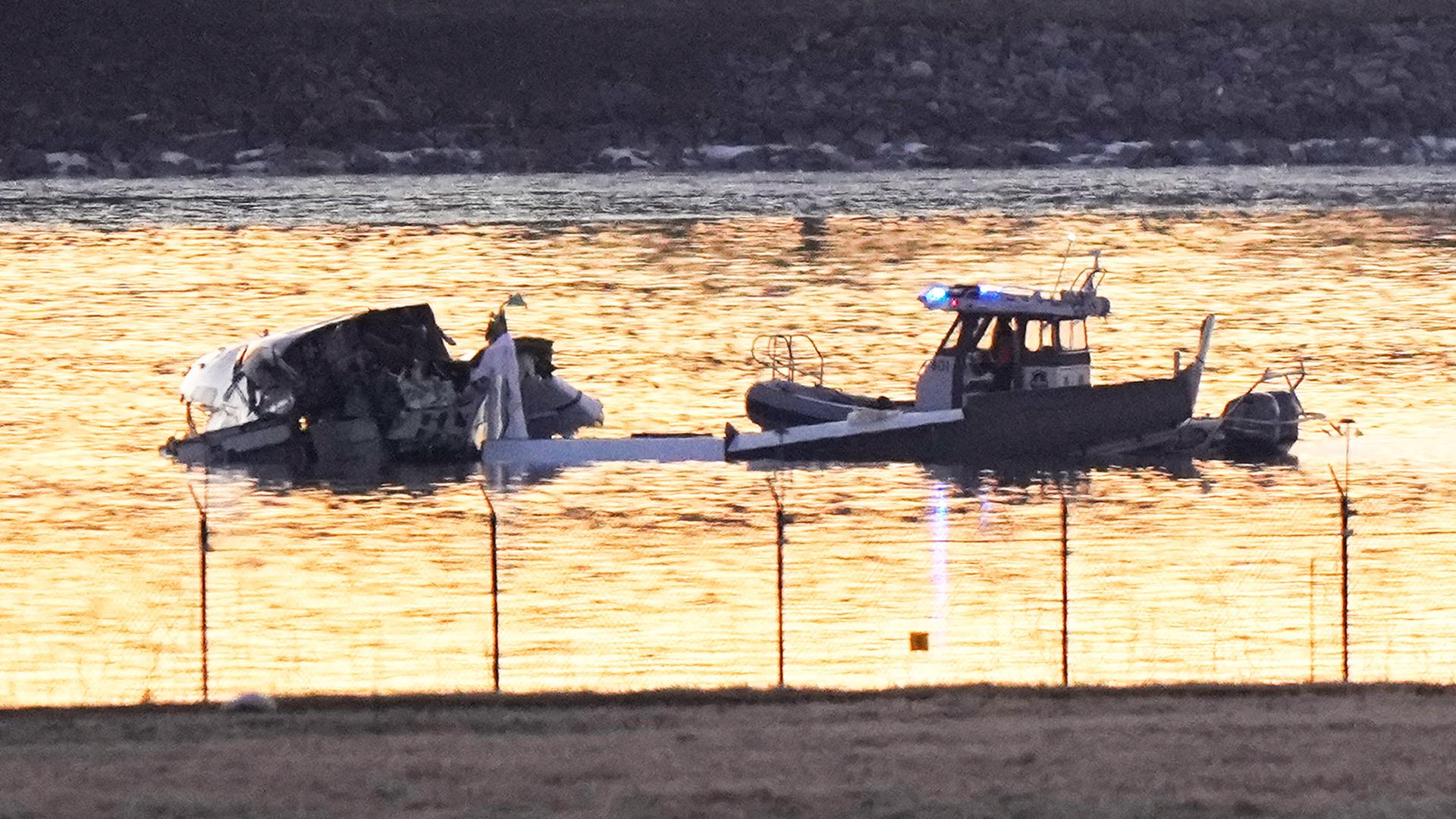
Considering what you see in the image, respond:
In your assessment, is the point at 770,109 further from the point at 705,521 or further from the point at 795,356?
the point at 705,521

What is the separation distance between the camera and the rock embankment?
153250 mm

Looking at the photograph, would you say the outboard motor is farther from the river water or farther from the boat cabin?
the boat cabin

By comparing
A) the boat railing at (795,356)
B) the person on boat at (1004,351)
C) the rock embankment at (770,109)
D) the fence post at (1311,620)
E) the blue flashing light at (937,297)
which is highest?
the rock embankment at (770,109)

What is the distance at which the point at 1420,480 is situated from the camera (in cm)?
4138

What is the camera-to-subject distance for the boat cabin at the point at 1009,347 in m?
43.2

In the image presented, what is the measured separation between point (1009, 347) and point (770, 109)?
118841 millimetres

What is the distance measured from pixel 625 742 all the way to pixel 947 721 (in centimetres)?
254

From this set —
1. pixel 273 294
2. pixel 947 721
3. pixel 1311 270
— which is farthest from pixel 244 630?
pixel 1311 270

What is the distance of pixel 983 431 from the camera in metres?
42.3

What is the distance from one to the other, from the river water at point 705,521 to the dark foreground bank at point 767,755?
2.14 metres

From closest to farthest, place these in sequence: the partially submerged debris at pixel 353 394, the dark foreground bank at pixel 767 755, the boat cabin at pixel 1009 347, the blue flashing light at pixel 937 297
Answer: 1. the dark foreground bank at pixel 767 755
2. the blue flashing light at pixel 937 297
3. the boat cabin at pixel 1009 347
4. the partially submerged debris at pixel 353 394

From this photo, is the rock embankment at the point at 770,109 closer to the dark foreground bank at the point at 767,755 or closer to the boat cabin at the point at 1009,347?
the boat cabin at the point at 1009,347

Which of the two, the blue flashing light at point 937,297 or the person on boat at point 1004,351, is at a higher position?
the blue flashing light at point 937,297

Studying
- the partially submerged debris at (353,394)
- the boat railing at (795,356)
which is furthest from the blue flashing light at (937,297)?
the boat railing at (795,356)
